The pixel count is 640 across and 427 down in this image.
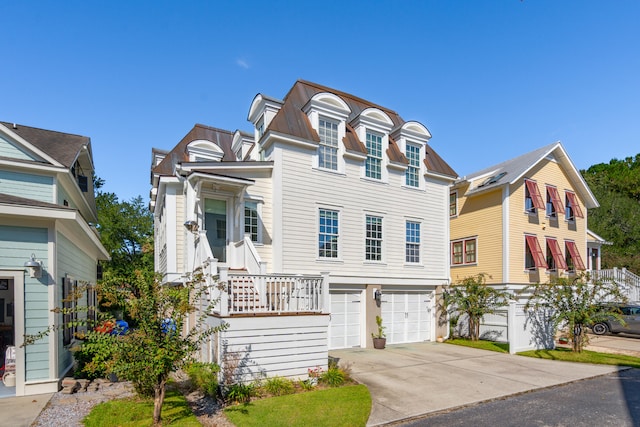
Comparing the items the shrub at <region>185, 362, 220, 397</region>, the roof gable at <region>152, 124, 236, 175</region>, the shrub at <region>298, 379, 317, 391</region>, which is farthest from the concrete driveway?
the roof gable at <region>152, 124, 236, 175</region>

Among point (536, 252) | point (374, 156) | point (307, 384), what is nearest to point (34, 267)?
point (307, 384)

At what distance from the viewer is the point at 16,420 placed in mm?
6094

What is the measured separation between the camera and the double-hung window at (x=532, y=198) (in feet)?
59.0

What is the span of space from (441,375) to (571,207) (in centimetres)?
1584

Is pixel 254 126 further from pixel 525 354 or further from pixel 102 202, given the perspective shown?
pixel 102 202

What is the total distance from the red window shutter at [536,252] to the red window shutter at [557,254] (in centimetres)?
123

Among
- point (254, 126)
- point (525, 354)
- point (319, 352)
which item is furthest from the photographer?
point (254, 126)

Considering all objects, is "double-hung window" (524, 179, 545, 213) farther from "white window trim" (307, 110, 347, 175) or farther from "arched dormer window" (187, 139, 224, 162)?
"arched dormer window" (187, 139, 224, 162)

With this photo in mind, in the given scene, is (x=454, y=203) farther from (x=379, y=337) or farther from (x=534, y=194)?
(x=379, y=337)

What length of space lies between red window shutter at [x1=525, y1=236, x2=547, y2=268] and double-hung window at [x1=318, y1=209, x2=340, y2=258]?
10400 mm

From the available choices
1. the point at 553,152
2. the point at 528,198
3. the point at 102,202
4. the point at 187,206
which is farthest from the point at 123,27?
the point at 102,202

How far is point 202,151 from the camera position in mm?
14156

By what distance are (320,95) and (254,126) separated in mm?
2918

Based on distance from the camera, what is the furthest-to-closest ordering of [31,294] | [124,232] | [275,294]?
[124,232] → [275,294] → [31,294]
